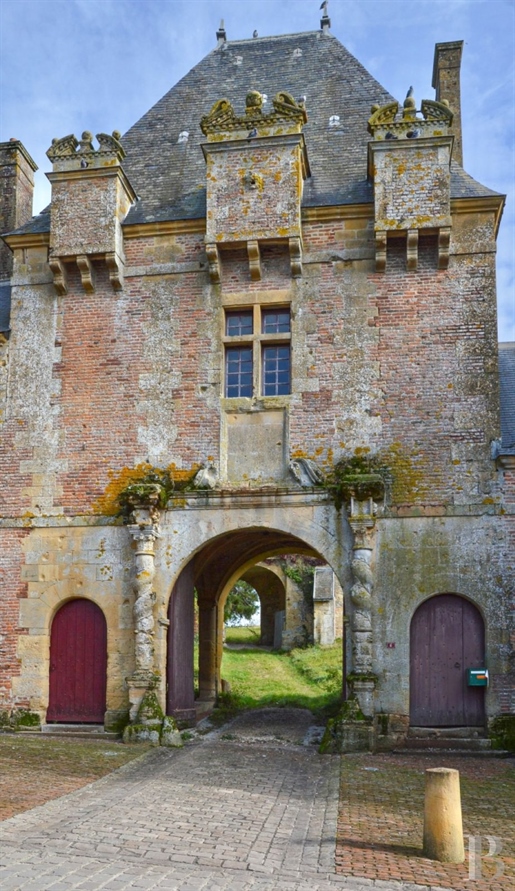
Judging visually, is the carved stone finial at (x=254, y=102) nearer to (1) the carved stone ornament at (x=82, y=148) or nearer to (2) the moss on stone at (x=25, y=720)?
(1) the carved stone ornament at (x=82, y=148)

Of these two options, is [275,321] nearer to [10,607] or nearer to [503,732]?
[10,607]

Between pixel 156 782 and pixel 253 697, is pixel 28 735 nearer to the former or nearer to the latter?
pixel 156 782

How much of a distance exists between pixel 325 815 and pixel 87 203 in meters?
9.99

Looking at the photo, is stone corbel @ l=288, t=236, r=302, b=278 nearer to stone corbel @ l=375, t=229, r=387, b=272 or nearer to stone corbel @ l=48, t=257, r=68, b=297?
stone corbel @ l=375, t=229, r=387, b=272

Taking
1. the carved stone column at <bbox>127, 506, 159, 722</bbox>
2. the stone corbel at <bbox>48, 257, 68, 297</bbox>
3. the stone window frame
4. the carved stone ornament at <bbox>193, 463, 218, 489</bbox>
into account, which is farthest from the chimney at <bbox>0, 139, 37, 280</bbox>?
the carved stone column at <bbox>127, 506, 159, 722</bbox>

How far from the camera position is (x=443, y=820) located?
6402 mm

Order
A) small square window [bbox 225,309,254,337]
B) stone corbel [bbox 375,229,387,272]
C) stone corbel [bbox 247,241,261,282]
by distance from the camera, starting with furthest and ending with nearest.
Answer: small square window [bbox 225,309,254,337] < stone corbel [bbox 247,241,261,282] < stone corbel [bbox 375,229,387,272]

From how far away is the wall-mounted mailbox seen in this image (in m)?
11.8

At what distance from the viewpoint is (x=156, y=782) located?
363 inches

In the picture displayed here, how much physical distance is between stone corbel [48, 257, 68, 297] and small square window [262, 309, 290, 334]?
3.26 metres

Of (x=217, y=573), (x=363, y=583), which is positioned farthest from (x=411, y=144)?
(x=217, y=573)

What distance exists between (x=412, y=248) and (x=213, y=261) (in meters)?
2.99

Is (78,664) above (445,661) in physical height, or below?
below

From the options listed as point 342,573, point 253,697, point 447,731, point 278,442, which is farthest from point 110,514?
point 253,697
